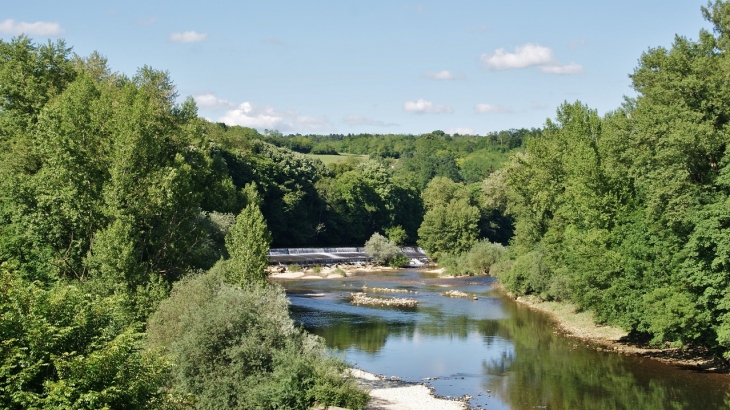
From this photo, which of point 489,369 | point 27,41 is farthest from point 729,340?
point 27,41

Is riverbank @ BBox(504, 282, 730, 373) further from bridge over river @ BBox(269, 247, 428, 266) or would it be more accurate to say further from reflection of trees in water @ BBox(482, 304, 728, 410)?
bridge over river @ BBox(269, 247, 428, 266)

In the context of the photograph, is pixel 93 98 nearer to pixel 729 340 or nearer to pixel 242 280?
pixel 242 280

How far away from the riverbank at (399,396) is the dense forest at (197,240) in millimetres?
2578

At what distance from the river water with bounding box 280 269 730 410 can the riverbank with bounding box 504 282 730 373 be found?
36.1 inches

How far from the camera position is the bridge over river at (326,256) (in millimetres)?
84562

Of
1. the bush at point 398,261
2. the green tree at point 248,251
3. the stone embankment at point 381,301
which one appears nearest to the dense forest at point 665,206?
the stone embankment at point 381,301

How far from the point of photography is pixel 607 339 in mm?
41625

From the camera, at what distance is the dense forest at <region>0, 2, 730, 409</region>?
660 inches

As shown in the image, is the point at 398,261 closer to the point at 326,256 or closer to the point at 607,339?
the point at 326,256

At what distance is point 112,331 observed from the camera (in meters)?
18.1

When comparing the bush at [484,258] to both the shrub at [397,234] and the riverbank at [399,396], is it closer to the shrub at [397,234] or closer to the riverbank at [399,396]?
the shrub at [397,234]

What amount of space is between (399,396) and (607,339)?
18343mm

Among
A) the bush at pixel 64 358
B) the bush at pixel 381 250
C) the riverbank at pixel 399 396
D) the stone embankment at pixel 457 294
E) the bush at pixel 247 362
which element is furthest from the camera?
the bush at pixel 381 250

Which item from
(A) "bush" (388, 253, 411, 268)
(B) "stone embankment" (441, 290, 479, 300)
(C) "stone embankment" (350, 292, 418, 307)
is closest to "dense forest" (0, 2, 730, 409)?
(B) "stone embankment" (441, 290, 479, 300)
